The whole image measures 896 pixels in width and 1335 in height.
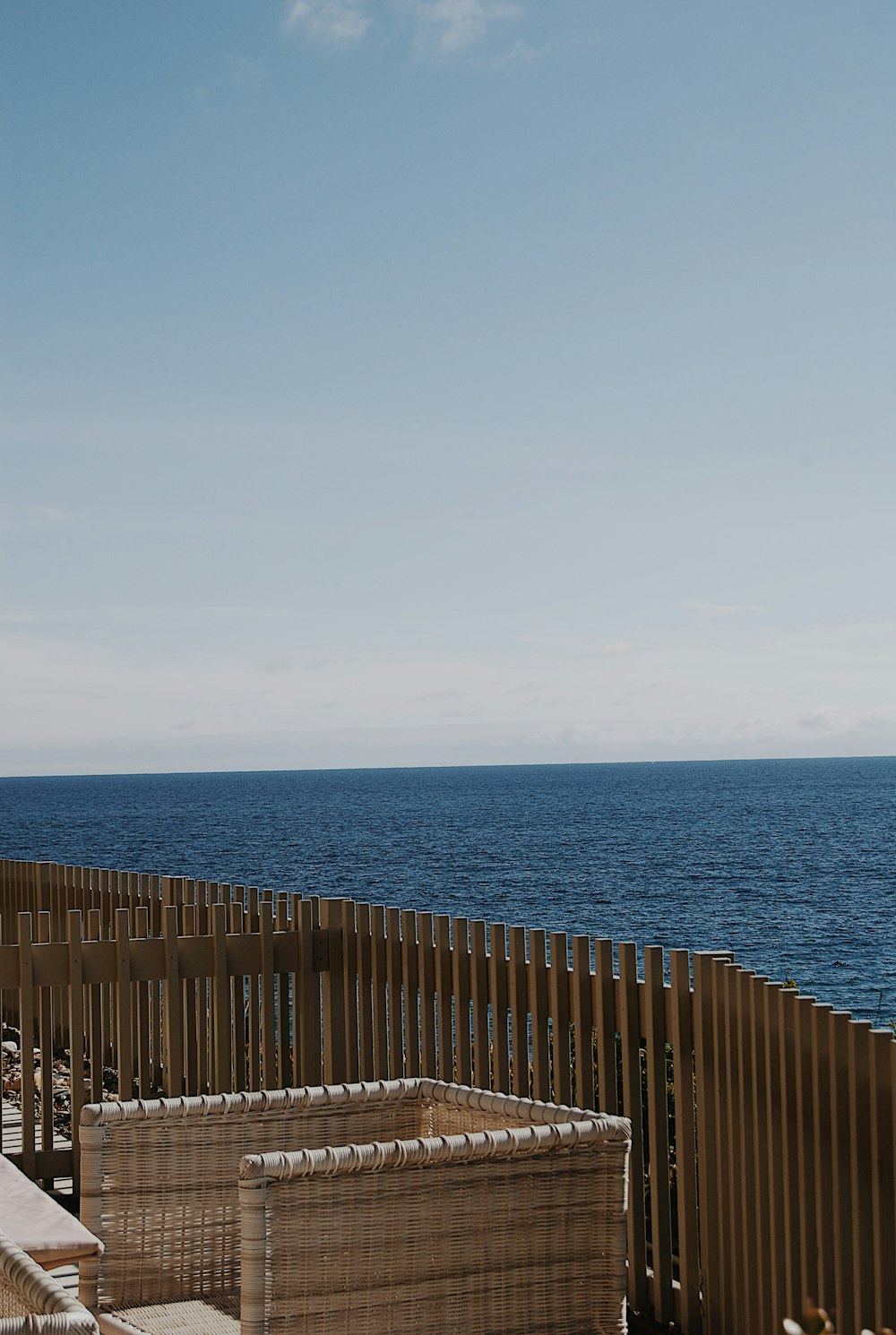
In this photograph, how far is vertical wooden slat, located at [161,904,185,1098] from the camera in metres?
5.96

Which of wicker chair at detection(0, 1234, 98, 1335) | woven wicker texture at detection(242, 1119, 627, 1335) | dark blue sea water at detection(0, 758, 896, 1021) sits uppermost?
wicker chair at detection(0, 1234, 98, 1335)

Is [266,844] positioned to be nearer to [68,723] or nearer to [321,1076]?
[68,723]

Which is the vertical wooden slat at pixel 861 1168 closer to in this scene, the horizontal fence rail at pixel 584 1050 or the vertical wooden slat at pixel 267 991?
the horizontal fence rail at pixel 584 1050

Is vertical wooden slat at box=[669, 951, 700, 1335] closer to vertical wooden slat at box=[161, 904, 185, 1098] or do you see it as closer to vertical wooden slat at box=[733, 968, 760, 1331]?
vertical wooden slat at box=[733, 968, 760, 1331]

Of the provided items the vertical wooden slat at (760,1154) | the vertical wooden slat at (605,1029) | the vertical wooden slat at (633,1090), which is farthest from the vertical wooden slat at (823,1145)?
the vertical wooden slat at (605,1029)

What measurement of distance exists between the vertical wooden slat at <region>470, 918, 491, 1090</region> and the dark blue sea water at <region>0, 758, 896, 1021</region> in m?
23.2

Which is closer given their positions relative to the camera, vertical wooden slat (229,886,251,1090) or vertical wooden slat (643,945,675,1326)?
vertical wooden slat (643,945,675,1326)

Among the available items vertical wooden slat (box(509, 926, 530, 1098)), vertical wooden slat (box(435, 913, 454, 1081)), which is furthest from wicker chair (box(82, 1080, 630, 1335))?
vertical wooden slat (box(435, 913, 454, 1081))

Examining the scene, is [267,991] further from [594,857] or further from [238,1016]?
[594,857]

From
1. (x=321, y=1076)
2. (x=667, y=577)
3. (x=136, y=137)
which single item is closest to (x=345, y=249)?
(x=136, y=137)

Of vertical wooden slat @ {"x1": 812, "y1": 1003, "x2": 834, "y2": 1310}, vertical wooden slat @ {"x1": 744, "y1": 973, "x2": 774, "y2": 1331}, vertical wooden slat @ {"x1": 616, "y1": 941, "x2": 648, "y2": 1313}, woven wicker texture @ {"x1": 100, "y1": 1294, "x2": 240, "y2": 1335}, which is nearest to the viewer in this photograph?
woven wicker texture @ {"x1": 100, "y1": 1294, "x2": 240, "y2": 1335}

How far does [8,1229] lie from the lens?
3420mm

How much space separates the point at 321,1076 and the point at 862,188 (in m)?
12.6

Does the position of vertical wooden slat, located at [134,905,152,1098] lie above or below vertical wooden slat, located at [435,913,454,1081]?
below
